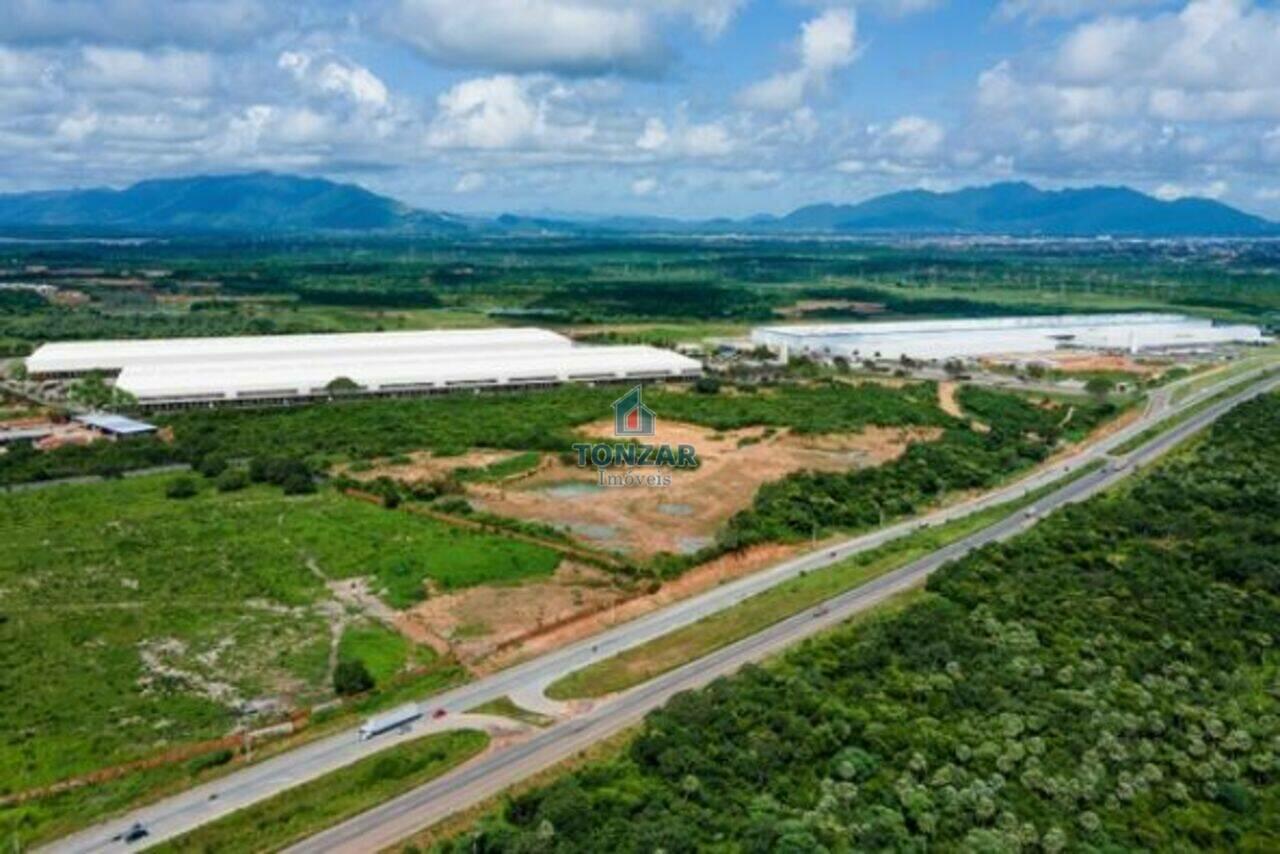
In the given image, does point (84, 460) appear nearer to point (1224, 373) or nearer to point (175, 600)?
point (175, 600)

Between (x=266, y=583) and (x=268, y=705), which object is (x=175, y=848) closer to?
(x=268, y=705)

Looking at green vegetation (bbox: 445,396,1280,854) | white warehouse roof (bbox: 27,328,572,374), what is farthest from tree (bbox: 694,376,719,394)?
green vegetation (bbox: 445,396,1280,854)

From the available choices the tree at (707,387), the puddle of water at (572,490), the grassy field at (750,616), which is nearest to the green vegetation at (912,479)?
the grassy field at (750,616)

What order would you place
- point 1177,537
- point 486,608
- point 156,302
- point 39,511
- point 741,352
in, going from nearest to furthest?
point 486,608 < point 1177,537 < point 39,511 < point 741,352 < point 156,302

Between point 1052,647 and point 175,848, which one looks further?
point 1052,647

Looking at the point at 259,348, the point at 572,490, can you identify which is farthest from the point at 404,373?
the point at 572,490

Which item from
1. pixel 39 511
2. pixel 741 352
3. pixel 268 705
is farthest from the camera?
pixel 741 352

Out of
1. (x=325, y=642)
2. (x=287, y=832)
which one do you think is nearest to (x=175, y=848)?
(x=287, y=832)
